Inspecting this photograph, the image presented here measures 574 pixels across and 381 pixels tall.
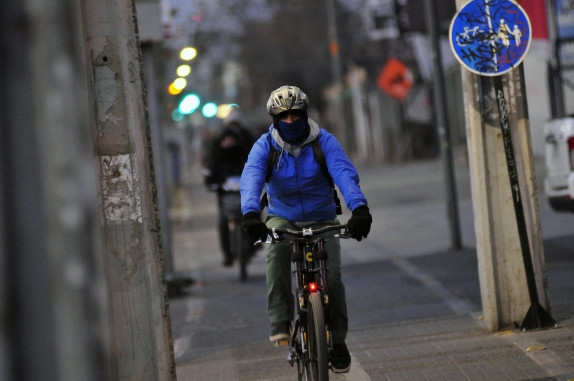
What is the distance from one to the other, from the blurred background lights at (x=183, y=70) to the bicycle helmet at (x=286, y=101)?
671 cm

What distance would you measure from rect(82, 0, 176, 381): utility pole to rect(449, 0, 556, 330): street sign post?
298 centimetres

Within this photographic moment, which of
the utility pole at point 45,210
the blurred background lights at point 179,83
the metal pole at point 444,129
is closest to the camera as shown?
the utility pole at point 45,210

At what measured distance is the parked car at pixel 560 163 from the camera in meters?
10.3

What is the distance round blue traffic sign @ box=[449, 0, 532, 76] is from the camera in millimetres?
6352

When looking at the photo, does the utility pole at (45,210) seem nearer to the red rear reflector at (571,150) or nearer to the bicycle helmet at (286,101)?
the bicycle helmet at (286,101)

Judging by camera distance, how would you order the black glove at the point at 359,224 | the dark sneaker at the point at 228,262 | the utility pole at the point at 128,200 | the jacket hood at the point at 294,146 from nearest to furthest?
the utility pole at the point at 128,200
the black glove at the point at 359,224
the jacket hood at the point at 294,146
the dark sneaker at the point at 228,262

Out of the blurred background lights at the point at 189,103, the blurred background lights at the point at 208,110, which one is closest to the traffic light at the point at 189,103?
the blurred background lights at the point at 189,103

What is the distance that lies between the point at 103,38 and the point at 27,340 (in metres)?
3.19

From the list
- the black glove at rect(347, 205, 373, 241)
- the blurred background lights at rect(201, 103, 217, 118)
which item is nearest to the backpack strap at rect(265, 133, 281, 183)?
the black glove at rect(347, 205, 373, 241)

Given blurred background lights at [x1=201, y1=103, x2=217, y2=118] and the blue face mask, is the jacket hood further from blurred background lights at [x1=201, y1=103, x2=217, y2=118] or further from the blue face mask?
blurred background lights at [x1=201, y1=103, x2=217, y2=118]

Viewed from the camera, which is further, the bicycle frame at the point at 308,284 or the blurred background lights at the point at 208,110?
the blurred background lights at the point at 208,110

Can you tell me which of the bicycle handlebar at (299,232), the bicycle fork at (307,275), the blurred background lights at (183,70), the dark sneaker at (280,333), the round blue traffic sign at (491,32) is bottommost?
the dark sneaker at (280,333)

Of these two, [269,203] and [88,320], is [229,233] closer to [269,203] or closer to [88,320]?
[269,203]

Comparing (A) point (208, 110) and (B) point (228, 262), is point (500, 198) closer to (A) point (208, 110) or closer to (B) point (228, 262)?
(B) point (228, 262)
